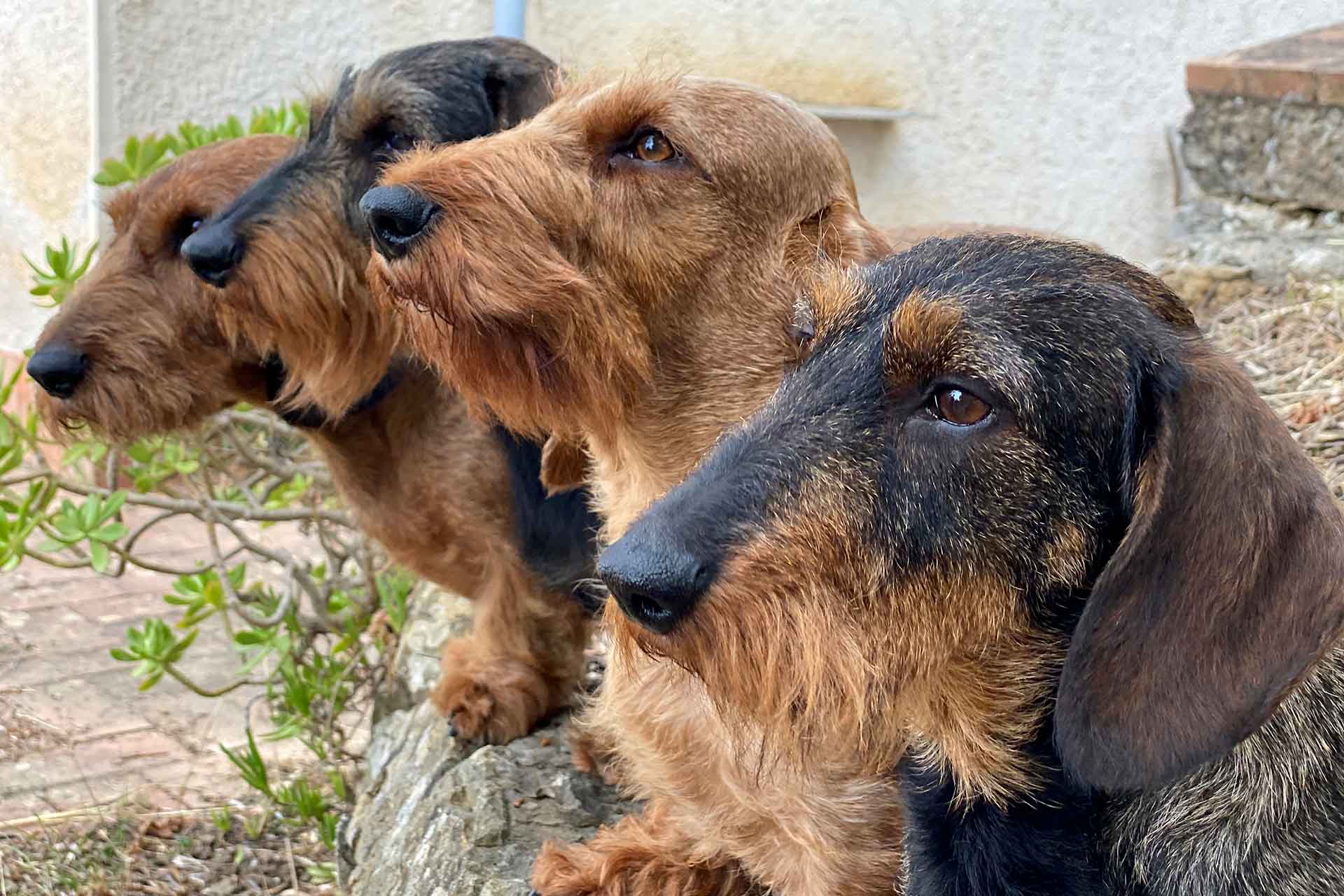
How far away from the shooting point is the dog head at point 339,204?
3412 millimetres

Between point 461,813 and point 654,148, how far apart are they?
1.73 meters

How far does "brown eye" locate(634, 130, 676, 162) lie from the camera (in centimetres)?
278

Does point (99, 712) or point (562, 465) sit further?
point (99, 712)

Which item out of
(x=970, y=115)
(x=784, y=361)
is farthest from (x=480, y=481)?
(x=970, y=115)

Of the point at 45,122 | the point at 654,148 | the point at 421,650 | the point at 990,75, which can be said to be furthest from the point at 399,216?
the point at 990,75

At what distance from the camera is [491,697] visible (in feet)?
12.5

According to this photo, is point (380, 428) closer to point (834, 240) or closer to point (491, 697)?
point (491, 697)

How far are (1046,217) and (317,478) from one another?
215 inches

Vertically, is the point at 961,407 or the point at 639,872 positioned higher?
the point at 961,407

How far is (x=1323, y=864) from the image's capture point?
2.04 metres

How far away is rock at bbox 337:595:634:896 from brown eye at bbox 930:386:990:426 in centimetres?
176

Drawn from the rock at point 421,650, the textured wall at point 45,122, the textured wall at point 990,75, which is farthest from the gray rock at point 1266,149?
the textured wall at point 45,122

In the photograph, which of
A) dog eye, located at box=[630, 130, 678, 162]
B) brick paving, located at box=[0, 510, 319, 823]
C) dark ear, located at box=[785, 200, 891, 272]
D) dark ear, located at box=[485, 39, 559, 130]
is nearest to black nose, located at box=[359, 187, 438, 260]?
dog eye, located at box=[630, 130, 678, 162]

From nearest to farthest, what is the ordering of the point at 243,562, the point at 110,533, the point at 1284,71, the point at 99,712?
1. the point at 110,533
2. the point at 243,562
3. the point at 1284,71
4. the point at 99,712
